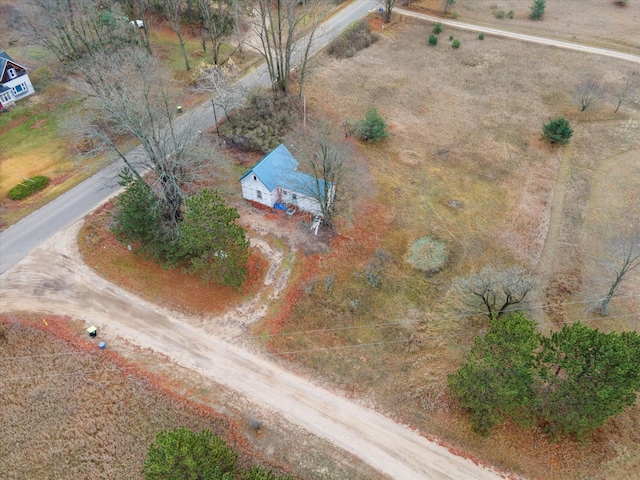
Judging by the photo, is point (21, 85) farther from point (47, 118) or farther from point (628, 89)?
point (628, 89)

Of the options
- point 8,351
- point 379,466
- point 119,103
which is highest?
point 119,103

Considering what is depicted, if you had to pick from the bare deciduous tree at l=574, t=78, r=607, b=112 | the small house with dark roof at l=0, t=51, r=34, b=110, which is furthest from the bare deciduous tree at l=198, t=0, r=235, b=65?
the bare deciduous tree at l=574, t=78, r=607, b=112

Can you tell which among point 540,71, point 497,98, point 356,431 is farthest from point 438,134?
point 356,431

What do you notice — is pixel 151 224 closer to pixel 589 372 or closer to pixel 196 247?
pixel 196 247

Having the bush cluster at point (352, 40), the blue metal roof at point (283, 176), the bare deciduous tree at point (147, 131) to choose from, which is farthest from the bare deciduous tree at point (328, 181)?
the bush cluster at point (352, 40)

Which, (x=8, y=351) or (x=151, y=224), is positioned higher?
(x=151, y=224)

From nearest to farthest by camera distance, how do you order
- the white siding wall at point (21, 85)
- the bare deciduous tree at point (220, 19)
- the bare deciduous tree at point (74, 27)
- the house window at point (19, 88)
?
the bare deciduous tree at point (74, 27) → the white siding wall at point (21, 85) → the house window at point (19, 88) → the bare deciduous tree at point (220, 19)

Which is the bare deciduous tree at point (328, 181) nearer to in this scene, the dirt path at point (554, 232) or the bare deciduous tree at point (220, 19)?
the dirt path at point (554, 232)
